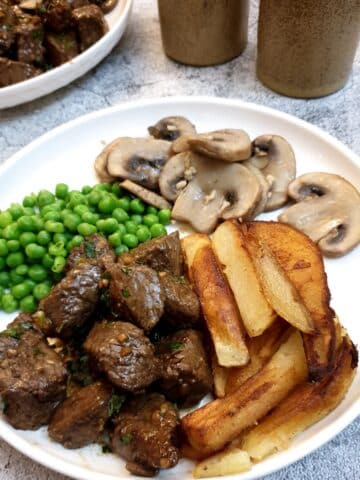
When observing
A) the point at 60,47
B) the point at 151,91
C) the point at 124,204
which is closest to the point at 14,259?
the point at 124,204

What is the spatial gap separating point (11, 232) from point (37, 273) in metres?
0.25

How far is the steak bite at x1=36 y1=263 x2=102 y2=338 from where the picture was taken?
216 cm

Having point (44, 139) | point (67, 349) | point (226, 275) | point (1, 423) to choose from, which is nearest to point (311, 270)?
point (226, 275)

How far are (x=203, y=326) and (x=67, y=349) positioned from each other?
59 centimetres

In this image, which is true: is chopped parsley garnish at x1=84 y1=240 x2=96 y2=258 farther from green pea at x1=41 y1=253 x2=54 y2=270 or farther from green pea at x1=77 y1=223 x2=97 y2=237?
green pea at x1=41 y1=253 x2=54 y2=270

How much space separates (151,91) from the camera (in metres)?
4.00

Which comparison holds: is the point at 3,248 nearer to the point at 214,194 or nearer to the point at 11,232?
the point at 11,232

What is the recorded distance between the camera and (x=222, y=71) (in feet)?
13.3

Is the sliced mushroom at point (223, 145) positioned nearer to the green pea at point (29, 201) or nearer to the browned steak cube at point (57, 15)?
the green pea at point (29, 201)

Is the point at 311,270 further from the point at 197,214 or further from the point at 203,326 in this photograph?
the point at 197,214

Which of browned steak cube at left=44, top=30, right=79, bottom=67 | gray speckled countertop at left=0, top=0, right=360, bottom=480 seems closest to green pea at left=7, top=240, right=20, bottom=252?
gray speckled countertop at left=0, top=0, right=360, bottom=480

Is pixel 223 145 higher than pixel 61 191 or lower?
higher

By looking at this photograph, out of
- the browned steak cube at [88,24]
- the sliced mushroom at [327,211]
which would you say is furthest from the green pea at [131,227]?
the browned steak cube at [88,24]

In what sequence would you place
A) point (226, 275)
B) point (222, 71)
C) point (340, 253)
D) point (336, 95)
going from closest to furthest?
1. point (226, 275)
2. point (340, 253)
3. point (336, 95)
4. point (222, 71)
